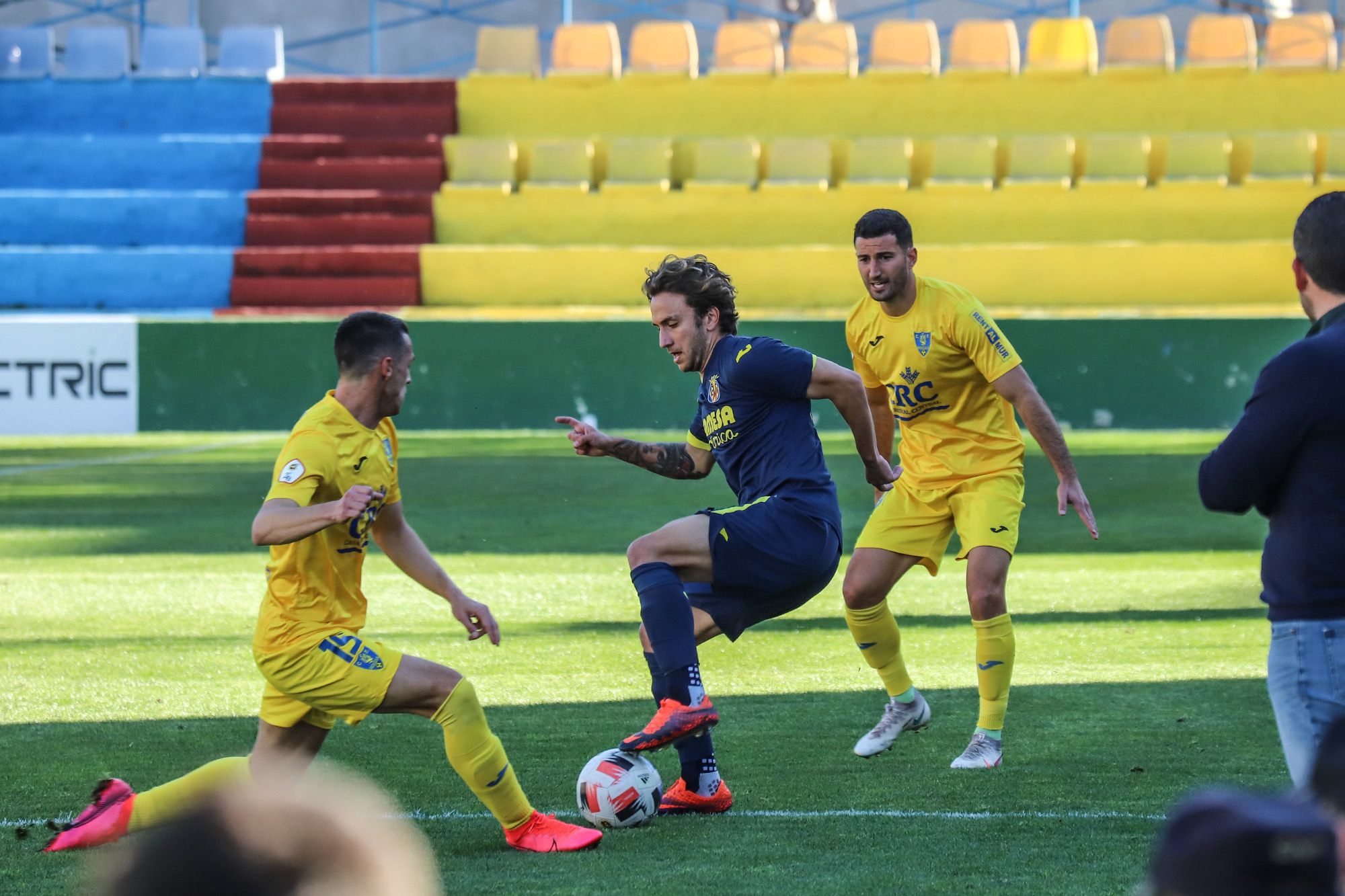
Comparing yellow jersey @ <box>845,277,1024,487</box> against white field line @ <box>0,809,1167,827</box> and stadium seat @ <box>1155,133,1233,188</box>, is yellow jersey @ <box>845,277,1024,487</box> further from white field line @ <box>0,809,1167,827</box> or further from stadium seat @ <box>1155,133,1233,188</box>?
stadium seat @ <box>1155,133,1233,188</box>

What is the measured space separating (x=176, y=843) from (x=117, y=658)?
722 cm

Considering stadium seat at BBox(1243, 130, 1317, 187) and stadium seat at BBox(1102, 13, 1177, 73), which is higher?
stadium seat at BBox(1102, 13, 1177, 73)

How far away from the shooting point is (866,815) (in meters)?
5.30

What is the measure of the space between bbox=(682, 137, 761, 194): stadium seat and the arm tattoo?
1750 cm

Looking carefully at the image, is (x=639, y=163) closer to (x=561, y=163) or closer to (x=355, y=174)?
(x=561, y=163)

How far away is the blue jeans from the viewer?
332cm

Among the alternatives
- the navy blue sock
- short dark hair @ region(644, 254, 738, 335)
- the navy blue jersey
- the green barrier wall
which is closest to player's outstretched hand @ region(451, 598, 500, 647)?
the navy blue sock

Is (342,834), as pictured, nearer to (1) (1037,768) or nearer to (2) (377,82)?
(1) (1037,768)

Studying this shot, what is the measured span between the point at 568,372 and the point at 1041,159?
7.62m

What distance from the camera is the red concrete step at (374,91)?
25.2 m

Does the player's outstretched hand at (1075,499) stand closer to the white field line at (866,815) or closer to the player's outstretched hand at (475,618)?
the white field line at (866,815)

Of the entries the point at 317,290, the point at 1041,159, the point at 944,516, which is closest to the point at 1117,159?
the point at 1041,159

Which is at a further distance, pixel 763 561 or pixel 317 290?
pixel 317 290

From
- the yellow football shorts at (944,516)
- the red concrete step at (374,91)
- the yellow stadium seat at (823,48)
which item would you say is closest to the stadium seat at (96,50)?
the red concrete step at (374,91)
